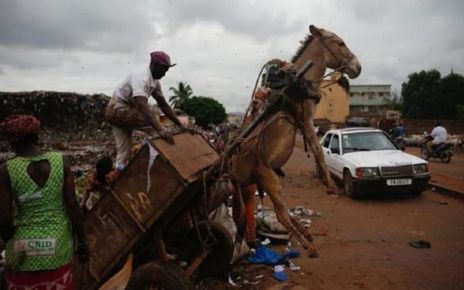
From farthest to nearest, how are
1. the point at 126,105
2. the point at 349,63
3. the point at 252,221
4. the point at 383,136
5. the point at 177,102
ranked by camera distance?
the point at 177,102 < the point at 383,136 < the point at 252,221 < the point at 126,105 < the point at 349,63

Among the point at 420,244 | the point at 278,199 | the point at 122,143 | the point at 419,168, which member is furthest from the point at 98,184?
the point at 419,168

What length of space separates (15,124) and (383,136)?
10.6 meters

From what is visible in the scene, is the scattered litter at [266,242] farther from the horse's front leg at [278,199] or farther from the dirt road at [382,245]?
the horse's front leg at [278,199]

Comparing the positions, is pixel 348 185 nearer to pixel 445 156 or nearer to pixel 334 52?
pixel 334 52

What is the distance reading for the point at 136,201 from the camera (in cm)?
414

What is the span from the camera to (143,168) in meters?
4.09

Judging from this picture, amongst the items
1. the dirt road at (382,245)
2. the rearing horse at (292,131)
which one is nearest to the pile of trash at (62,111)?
the dirt road at (382,245)

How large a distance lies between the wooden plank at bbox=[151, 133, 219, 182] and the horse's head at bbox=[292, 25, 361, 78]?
161 centimetres

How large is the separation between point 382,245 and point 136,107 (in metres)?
4.79

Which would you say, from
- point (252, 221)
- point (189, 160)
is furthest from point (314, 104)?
point (252, 221)

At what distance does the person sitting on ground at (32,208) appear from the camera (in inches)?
113

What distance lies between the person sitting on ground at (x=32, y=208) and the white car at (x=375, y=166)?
319 inches

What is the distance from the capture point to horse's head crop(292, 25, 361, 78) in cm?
438

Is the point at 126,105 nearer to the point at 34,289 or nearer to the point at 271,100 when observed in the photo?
the point at 271,100
